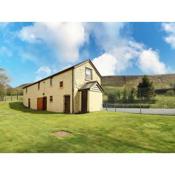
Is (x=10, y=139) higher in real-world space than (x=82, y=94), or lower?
lower

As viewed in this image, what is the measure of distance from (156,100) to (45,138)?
22988mm

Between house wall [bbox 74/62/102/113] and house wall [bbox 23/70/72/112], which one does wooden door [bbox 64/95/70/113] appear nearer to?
house wall [bbox 23/70/72/112]

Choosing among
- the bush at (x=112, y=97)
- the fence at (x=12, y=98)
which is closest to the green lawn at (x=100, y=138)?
the bush at (x=112, y=97)

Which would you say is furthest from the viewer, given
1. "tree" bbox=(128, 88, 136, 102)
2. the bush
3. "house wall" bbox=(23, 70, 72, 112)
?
the bush

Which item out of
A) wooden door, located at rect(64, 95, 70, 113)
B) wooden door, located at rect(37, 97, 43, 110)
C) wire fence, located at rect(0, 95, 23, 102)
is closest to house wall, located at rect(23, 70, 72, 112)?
wooden door, located at rect(64, 95, 70, 113)

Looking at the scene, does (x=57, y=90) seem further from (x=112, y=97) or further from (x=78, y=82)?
(x=112, y=97)

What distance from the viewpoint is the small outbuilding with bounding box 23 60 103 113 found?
23656 millimetres

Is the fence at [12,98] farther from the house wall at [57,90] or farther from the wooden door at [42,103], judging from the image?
the wooden door at [42,103]

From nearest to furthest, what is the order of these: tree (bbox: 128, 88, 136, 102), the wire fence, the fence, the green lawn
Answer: the green lawn → tree (bbox: 128, 88, 136, 102) → the wire fence → the fence

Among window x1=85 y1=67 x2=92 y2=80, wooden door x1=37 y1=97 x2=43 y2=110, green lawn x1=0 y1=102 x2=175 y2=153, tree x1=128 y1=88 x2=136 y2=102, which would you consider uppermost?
window x1=85 y1=67 x2=92 y2=80
